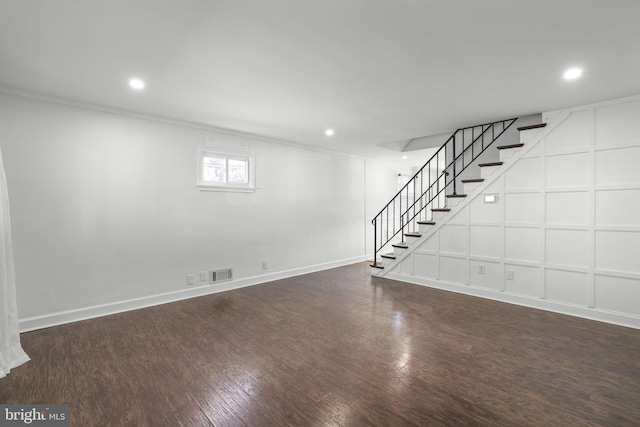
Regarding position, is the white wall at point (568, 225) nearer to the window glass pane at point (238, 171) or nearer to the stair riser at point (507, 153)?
the stair riser at point (507, 153)

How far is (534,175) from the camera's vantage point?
4.01 meters

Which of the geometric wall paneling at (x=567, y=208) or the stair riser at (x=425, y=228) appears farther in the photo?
the stair riser at (x=425, y=228)

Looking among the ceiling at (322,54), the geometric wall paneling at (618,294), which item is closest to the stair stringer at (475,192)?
the ceiling at (322,54)

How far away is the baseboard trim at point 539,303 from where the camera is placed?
133 inches

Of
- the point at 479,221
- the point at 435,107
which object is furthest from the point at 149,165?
the point at 479,221

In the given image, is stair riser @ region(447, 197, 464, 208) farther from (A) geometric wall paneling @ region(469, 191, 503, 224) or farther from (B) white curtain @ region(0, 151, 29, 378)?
(B) white curtain @ region(0, 151, 29, 378)

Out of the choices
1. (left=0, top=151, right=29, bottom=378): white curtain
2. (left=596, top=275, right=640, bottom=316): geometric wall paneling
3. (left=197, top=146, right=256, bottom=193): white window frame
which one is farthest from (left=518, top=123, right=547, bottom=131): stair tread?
(left=0, top=151, right=29, bottom=378): white curtain

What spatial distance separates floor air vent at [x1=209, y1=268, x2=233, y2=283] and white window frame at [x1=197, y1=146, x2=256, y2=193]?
136 cm

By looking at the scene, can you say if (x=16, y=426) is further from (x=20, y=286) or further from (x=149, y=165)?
(x=149, y=165)

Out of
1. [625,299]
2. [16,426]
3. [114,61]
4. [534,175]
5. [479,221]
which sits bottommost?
[16,426]

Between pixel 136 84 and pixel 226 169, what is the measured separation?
198 centimetres

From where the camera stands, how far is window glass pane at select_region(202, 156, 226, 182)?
462 cm

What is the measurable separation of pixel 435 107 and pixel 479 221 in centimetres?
195

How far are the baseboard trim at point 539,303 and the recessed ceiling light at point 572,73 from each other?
A: 9.18 ft
